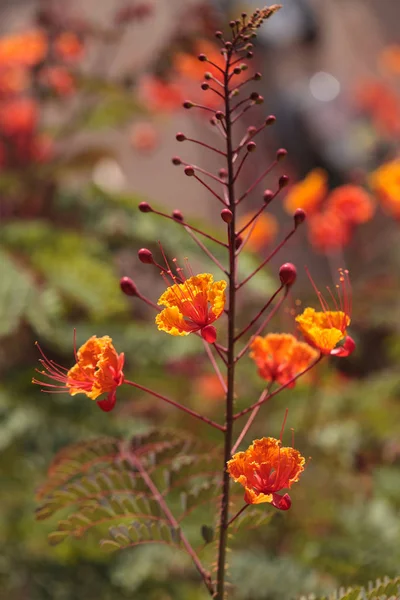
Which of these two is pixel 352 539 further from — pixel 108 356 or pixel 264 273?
pixel 108 356

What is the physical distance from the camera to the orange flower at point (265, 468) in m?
0.33

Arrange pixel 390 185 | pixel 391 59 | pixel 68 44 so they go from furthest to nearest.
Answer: pixel 391 59
pixel 68 44
pixel 390 185

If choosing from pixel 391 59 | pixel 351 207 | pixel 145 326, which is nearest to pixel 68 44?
pixel 145 326

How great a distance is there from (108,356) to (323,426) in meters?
0.75

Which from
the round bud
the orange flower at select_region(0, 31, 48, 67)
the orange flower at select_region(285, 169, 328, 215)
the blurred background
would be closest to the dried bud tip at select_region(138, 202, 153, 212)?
the round bud

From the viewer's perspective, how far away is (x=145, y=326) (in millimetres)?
1230

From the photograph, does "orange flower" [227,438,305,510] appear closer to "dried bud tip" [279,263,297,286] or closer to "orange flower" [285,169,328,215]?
"dried bud tip" [279,263,297,286]

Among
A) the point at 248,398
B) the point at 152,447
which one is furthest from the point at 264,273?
the point at 152,447

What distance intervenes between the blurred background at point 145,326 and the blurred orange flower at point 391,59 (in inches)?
38.8

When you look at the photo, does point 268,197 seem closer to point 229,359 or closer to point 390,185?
point 229,359

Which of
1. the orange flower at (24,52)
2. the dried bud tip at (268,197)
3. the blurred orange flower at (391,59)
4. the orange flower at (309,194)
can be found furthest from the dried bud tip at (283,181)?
the blurred orange flower at (391,59)

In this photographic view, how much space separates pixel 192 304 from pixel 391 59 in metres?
2.74

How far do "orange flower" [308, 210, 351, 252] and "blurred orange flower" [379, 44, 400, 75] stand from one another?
1942 mm

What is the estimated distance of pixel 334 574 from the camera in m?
0.74
